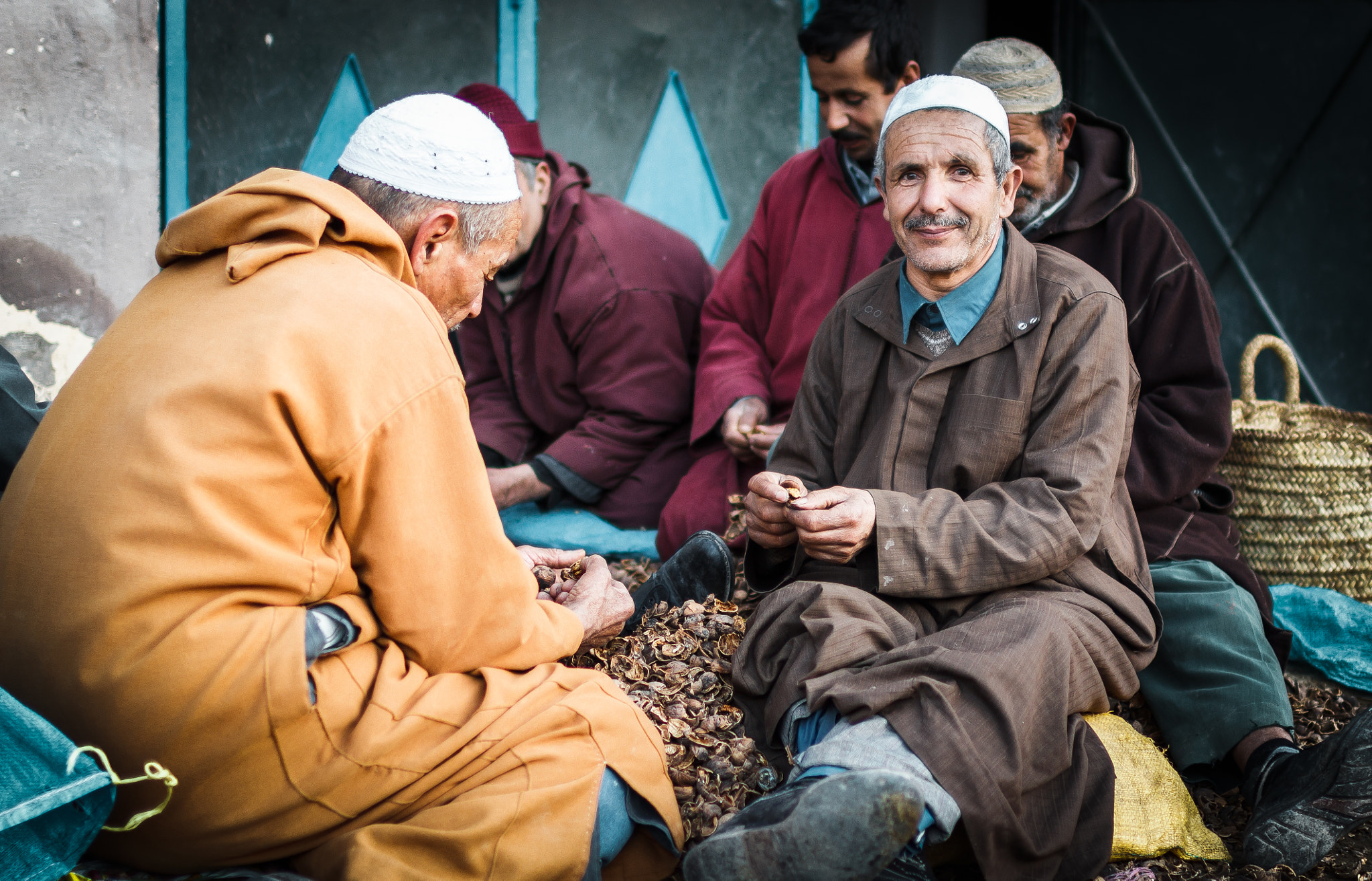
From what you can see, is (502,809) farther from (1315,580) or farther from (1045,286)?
(1315,580)

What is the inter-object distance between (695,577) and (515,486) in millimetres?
1173

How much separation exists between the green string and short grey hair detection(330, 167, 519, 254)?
3.54 ft

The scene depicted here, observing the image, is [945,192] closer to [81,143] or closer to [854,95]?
[854,95]

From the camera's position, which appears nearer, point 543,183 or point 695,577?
point 695,577

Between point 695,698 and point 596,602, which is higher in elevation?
point 596,602

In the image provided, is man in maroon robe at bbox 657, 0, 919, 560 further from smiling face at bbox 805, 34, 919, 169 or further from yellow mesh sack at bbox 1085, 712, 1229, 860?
yellow mesh sack at bbox 1085, 712, 1229, 860

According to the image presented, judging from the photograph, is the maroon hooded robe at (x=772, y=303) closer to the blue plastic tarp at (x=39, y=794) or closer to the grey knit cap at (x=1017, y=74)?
the grey knit cap at (x=1017, y=74)

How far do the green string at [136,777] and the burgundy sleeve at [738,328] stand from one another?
243 centimetres

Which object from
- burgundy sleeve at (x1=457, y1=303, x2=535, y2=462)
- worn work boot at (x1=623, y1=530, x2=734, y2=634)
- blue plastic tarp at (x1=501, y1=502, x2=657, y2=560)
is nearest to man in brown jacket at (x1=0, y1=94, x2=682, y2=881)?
worn work boot at (x1=623, y1=530, x2=734, y2=634)

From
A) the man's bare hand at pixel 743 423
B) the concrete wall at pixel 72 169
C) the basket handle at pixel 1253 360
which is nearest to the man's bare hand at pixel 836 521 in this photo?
the man's bare hand at pixel 743 423

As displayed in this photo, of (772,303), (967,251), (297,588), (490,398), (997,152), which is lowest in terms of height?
(490,398)

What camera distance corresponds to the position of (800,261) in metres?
3.96

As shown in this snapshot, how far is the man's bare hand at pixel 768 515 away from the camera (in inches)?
103

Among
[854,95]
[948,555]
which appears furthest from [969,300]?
[854,95]
